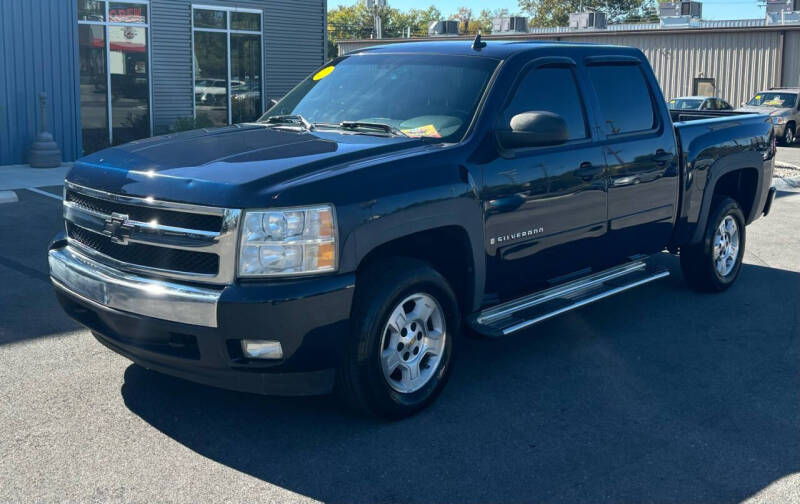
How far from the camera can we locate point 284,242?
4020 millimetres

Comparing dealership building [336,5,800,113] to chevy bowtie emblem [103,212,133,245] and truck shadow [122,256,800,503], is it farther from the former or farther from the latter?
chevy bowtie emblem [103,212,133,245]

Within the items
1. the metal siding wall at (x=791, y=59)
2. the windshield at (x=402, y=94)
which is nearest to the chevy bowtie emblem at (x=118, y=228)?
the windshield at (x=402, y=94)

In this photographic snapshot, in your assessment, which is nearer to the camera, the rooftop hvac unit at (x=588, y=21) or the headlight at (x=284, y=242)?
the headlight at (x=284, y=242)

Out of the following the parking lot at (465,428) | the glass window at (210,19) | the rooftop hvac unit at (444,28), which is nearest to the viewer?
the parking lot at (465,428)

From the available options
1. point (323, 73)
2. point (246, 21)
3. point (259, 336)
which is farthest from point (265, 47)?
point (259, 336)

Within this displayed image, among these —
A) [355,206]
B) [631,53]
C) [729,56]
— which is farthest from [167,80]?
[729,56]

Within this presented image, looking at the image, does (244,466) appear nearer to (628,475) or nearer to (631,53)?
(628,475)

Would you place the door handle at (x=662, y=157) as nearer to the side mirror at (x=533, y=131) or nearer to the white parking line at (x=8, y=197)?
the side mirror at (x=533, y=131)

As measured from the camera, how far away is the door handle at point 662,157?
6.37 meters

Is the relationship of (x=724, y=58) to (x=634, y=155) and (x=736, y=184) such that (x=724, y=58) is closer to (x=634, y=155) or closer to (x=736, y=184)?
(x=736, y=184)

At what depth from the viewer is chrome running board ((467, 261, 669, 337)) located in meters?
5.09

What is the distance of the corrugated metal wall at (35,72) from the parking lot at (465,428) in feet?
32.6

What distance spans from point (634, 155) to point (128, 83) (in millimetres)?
13371

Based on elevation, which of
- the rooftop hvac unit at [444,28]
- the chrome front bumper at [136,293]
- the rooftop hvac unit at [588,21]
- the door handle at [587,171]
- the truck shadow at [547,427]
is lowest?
the truck shadow at [547,427]
